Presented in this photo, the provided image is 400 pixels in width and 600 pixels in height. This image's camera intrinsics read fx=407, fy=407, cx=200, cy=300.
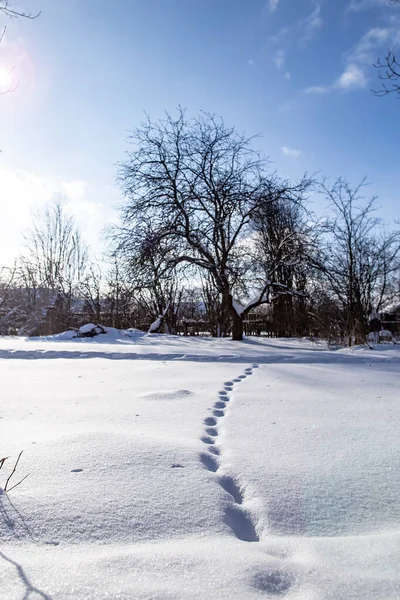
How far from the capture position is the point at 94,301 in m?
17.3

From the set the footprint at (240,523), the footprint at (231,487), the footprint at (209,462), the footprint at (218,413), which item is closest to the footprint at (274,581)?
the footprint at (240,523)

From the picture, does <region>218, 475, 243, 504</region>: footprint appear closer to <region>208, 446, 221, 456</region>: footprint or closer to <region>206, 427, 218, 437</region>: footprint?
<region>208, 446, 221, 456</region>: footprint

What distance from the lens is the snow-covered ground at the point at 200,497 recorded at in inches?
38.5

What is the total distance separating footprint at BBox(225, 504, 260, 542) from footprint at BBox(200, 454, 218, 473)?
1.10 feet

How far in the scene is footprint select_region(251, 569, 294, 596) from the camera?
96 cm

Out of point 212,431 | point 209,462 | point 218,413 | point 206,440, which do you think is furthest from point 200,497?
point 218,413

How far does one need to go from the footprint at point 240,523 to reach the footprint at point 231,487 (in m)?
0.09

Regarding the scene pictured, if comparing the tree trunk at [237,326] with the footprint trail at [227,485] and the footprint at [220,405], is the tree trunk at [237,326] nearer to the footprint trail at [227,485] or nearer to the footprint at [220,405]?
the footprint at [220,405]

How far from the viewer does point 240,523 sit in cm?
138

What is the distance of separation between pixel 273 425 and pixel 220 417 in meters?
0.40

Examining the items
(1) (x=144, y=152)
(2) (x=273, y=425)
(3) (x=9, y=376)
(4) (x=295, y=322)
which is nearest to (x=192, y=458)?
(2) (x=273, y=425)

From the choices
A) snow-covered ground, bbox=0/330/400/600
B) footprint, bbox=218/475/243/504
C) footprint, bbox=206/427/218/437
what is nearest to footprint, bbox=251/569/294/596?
snow-covered ground, bbox=0/330/400/600

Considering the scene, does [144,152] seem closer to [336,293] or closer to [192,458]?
[336,293]

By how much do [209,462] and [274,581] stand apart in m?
0.89
